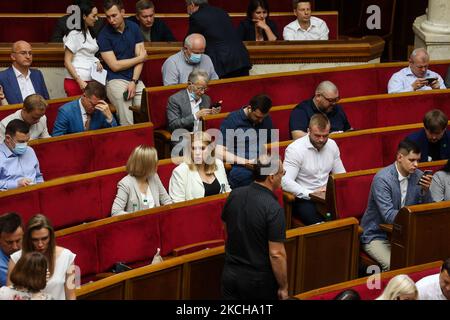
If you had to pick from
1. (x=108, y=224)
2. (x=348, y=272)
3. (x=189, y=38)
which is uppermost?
(x=189, y=38)

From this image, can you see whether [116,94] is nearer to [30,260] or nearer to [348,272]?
[348,272]

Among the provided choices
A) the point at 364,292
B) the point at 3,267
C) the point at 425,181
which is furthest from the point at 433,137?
Answer: the point at 3,267

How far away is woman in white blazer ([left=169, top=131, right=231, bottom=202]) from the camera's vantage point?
5.22 metres

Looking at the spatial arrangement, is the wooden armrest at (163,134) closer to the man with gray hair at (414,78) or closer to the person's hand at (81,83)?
the person's hand at (81,83)

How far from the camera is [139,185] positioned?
5090 millimetres

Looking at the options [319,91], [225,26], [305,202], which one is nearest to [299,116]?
[319,91]

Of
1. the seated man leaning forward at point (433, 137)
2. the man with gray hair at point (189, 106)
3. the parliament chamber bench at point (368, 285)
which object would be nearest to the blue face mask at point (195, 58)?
the man with gray hair at point (189, 106)

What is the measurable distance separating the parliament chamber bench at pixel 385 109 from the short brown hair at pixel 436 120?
81 centimetres

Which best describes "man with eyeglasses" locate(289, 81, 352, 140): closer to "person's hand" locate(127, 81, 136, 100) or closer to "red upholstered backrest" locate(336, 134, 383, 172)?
"red upholstered backrest" locate(336, 134, 383, 172)

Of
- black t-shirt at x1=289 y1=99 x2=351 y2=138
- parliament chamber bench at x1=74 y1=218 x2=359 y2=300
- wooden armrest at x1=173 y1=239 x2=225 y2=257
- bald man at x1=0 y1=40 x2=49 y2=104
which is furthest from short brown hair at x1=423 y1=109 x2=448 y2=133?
bald man at x1=0 y1=40 x2=49 y2=104

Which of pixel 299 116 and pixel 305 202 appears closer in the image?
pixel 305 202

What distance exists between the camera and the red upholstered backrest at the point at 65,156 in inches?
218

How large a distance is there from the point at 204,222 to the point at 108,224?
0.50m

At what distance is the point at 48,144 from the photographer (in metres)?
5.52
